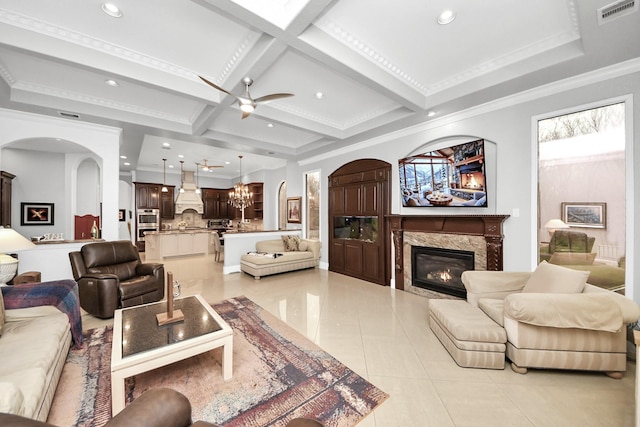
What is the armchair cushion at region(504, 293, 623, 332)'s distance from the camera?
1912 millimetres

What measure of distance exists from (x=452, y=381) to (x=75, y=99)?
5680mm

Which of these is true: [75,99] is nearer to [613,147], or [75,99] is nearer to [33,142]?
[33,142]

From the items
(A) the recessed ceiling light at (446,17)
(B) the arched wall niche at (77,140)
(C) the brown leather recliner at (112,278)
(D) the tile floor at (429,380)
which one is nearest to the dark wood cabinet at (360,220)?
(D) the tile floor at (429,380)

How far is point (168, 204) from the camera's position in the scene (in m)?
9.31

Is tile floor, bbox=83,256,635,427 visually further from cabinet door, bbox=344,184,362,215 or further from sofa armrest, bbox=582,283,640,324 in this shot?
cabinet door, bbox=344,184,362,215

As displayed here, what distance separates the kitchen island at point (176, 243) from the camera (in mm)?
7301

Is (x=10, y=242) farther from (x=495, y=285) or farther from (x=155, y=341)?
(x=495, y=285)

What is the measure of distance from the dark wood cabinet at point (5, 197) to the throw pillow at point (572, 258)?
8.52 m

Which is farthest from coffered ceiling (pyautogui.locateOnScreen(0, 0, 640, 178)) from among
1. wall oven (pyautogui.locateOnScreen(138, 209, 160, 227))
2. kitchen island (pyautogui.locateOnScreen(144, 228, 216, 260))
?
wall oven (pyautogui.locateOnScreen(138, 209, 160, 227))

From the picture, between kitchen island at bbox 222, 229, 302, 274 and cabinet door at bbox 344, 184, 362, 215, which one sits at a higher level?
cabinet door at bbox 344, 184, 362, 215

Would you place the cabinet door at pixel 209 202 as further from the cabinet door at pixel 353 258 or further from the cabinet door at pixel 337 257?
the cabinet door at pixel 353 258

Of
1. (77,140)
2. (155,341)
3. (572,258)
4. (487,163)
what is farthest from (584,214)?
(77,140)

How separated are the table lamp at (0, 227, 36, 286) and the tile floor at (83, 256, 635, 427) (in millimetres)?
997

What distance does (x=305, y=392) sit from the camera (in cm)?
188
